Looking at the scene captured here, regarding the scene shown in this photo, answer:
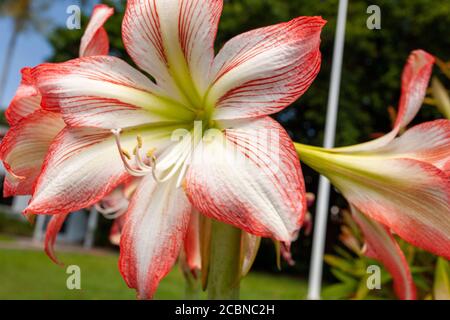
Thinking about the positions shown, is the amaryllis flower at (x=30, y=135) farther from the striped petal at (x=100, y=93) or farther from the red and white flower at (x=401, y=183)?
the red and white flower at (x=401, y=183)

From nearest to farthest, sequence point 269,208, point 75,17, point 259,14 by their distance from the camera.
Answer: point 269,208 < point 75,17 < point 259,14

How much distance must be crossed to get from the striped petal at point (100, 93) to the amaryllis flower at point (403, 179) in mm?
94

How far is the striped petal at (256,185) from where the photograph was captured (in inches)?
8.9

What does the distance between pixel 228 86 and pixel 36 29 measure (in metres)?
11.7

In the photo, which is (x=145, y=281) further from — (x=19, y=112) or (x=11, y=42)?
(x=11, y=42)

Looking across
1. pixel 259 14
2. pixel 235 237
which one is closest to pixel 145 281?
pixel 235 237

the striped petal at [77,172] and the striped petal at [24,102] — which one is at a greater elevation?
the striped petal at [24,102]

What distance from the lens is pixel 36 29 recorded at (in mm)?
10875

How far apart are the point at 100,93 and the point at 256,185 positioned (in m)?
0.11

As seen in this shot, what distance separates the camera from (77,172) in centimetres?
26

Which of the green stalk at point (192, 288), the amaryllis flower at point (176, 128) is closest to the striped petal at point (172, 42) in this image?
the amaryllis flower at point (176, 128)

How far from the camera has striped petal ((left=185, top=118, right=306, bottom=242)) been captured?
0.74 ft

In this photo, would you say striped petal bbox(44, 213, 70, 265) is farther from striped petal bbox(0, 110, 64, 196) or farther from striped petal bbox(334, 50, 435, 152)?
striped petal bbox(334, 50, 435, 152)

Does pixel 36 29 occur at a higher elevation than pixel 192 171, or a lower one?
higher
